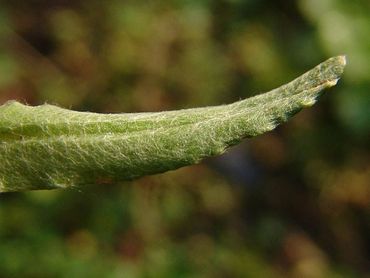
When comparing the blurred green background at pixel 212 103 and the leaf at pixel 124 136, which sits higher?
the blurred green background at pixel 212 103

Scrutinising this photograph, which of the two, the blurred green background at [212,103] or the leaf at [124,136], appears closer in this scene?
the leaf at [124,136]

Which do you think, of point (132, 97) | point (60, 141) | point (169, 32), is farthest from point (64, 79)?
point (60, 141)

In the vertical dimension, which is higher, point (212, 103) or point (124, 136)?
point (212, 103)

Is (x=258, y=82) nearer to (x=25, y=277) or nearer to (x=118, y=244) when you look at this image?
(x=118, y=244)

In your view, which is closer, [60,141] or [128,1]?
[60,141]

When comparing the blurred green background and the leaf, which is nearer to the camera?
the leaf
